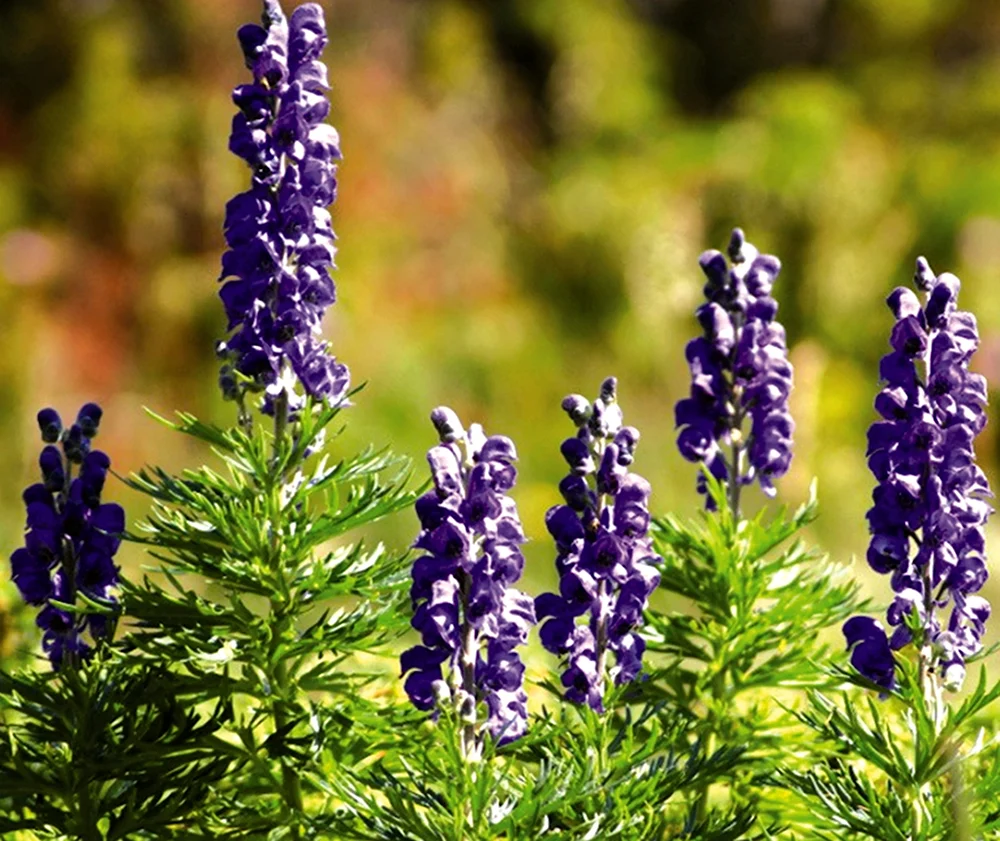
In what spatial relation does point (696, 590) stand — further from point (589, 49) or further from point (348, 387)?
point (589, 49)

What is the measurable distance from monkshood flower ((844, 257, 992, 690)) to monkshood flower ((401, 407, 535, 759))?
0.64m

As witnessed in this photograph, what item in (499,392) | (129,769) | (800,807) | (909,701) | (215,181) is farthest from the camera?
(215,181)

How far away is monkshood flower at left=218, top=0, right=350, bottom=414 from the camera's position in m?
2.85

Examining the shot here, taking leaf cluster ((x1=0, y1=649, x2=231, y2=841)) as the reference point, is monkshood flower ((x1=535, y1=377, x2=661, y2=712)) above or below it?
above

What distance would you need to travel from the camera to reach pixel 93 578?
3.02 meters

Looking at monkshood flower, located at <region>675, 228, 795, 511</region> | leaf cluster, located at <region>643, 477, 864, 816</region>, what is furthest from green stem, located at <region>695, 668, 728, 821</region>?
monkshood flower, located at <region>675, 228, 795, 511</region>

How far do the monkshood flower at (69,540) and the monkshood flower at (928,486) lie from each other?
1475 mm

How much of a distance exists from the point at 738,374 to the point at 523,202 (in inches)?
462

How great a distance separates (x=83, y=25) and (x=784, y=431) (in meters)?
12.9

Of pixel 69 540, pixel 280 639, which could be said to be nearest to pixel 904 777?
pixel 280 639

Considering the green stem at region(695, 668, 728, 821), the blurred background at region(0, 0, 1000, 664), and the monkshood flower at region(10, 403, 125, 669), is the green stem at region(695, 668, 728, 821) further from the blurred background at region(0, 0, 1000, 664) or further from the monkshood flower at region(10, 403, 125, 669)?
the blurred background at region(0, 0, 1000, 664)

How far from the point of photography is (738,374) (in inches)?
128

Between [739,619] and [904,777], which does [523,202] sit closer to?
[739,619]

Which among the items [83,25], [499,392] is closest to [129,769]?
[499,392]
